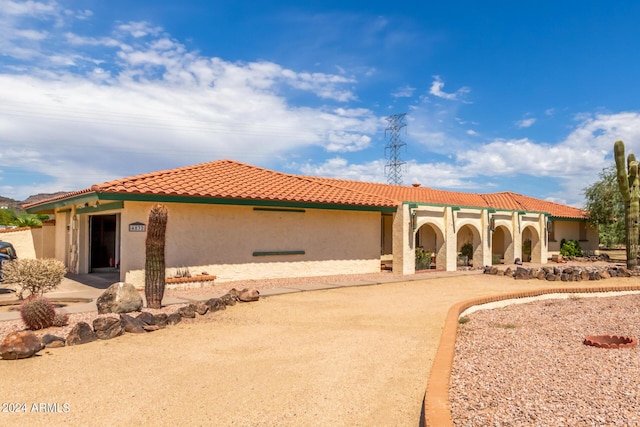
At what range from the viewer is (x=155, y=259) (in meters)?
10.1

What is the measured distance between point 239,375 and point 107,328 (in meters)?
3.05

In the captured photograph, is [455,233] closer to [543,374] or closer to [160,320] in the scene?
[160,320]

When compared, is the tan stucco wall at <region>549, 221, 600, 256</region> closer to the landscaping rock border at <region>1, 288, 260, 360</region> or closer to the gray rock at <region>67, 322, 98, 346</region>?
the landscaping rock border at <region>1, 288, 260, 360</region>

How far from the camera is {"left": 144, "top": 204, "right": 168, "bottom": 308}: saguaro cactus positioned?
1002 centimetres

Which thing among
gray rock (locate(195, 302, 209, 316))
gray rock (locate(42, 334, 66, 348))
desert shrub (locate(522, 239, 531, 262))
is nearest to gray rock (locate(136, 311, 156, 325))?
gray rock (locate(195, 302, 209, 316))

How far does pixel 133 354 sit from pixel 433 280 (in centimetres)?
1223

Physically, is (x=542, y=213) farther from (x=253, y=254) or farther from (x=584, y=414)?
(x=584, y=414)

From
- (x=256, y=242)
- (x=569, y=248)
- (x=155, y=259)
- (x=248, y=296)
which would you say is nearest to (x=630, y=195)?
(x=569, y=248)

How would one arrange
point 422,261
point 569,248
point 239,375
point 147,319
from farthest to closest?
point 569,248
point 422,261
point 147,319
point 239,375

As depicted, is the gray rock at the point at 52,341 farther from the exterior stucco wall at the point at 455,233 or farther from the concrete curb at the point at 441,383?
the exterior stucco wall at the point at 455,233

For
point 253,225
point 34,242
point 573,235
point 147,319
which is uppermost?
point 253,225

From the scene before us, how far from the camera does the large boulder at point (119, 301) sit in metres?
9.48

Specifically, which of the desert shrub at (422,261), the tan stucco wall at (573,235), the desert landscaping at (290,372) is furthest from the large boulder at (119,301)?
the tan stucco wall at (573,235)

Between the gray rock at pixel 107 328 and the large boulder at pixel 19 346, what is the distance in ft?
3.19
